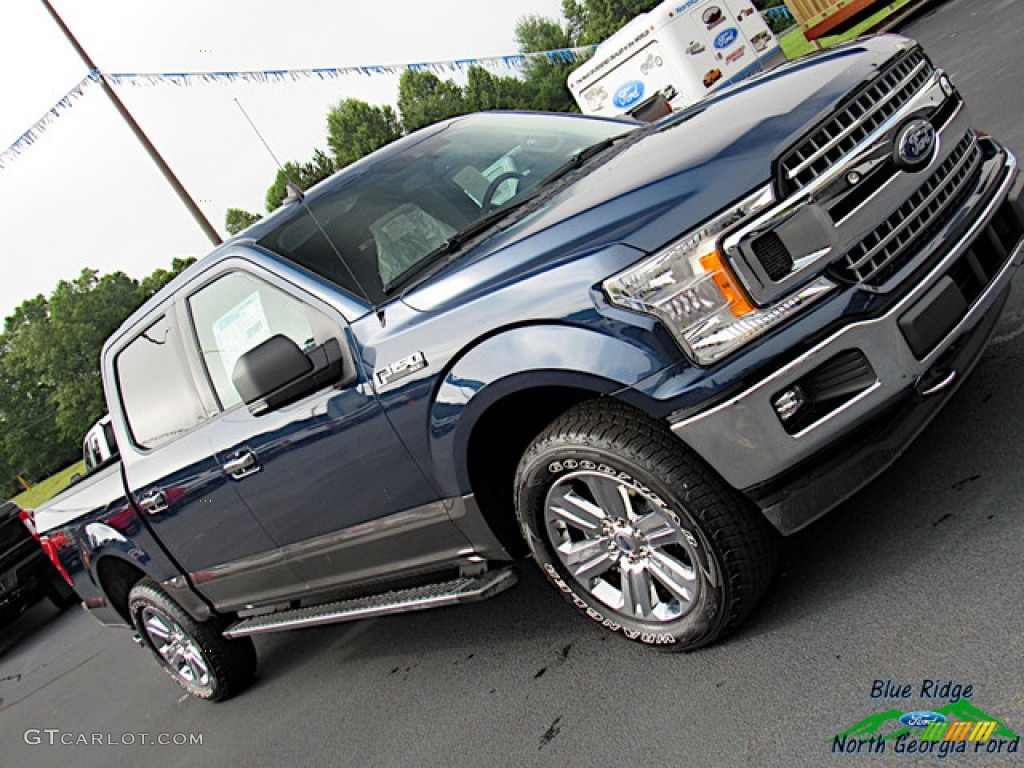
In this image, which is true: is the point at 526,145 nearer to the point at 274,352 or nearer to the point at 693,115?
the point at 693,115

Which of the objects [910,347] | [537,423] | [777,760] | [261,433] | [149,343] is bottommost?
[777,760]

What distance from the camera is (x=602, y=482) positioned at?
2955mm

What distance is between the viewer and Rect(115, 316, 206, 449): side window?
172 inches

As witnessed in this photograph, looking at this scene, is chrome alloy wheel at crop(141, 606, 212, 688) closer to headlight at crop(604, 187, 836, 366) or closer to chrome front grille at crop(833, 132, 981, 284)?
headlight at crop(604, 187, 836, 366)

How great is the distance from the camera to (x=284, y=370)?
3246mm

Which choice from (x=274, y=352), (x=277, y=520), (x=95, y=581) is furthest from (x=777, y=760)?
A: (x=95, y=581)

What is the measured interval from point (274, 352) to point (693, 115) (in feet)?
6.01

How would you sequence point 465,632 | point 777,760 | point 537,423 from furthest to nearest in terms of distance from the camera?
point 465,632 < point 537,423 < point 777,760

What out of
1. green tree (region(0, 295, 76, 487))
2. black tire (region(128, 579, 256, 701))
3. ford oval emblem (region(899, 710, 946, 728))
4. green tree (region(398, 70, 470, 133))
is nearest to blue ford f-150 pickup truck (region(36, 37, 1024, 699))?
ford oval emblem (region(899, 710, 946, 728))

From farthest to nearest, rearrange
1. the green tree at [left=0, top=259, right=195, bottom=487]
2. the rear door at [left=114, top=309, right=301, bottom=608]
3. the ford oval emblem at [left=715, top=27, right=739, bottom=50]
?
the green tree at [left=0, top=259, right=195, bottom=487]
the ford oval emblem at [left=715, top=27, right=739, bottom=50]
the rear door at [left=114, top=309, right=301, bottom=608]

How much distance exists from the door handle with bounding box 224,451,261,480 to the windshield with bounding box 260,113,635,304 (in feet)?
2.82

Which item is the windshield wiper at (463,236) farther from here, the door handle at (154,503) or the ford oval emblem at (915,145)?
the door handle at (154,503)

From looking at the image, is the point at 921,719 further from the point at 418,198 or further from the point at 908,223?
the point at 418,198

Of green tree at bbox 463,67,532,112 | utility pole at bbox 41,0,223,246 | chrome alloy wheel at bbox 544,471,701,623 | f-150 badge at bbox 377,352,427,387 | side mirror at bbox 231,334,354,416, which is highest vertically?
green tree at bbox 463,67,532,112
